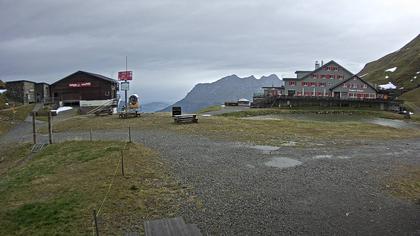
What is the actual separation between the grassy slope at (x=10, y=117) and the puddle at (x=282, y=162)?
2634cm

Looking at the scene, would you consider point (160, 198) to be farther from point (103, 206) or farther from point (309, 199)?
point (309, 199)

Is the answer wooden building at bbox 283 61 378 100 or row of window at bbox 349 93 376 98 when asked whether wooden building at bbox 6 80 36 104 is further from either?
row of window at bbox 349 93 376 98

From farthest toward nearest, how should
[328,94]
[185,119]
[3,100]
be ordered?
[328,94] < [3,100] < [185,119]

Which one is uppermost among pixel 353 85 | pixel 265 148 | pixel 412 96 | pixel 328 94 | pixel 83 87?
pixel 353 85

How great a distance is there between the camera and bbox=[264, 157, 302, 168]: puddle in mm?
13992

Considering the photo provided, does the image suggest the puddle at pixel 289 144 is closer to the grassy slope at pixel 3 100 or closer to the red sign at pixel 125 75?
the red sign at pixel 125 75

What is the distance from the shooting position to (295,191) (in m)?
10.4

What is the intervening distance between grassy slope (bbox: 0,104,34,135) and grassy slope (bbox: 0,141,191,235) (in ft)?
66.9

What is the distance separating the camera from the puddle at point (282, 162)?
1399 centimetres

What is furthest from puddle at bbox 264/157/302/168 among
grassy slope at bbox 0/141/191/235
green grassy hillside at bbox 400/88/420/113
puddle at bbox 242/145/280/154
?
green grassy hillside at bbox 400/88/420/113

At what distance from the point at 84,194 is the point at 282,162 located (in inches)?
338

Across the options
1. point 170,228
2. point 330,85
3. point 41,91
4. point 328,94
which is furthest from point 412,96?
point 170,228

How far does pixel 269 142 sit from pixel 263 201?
10.9 m

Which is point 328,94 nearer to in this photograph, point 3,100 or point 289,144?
point 289,144
